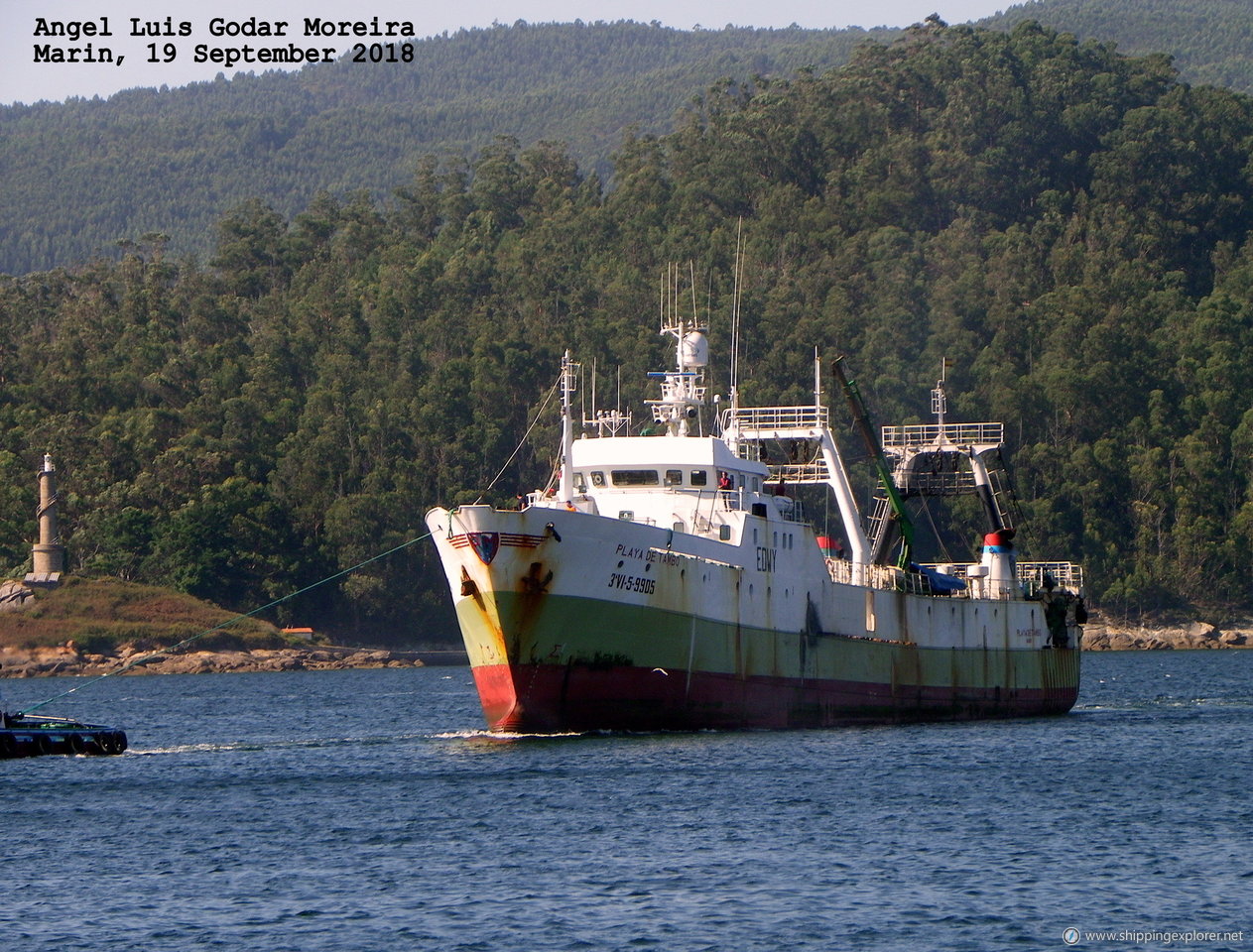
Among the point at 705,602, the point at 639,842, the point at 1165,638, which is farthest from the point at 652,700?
the point at 1165,638

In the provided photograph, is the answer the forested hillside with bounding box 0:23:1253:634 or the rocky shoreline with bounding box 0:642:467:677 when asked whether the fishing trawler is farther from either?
the forested hillside with bounding box 0:23:1253:634

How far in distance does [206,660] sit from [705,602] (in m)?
70.2

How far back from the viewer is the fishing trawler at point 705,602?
43688mm

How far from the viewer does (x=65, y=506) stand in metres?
127

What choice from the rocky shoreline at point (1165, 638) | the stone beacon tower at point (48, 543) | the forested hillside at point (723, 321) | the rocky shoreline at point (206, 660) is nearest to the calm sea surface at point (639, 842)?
the rocky shoreline at point (206, 660)

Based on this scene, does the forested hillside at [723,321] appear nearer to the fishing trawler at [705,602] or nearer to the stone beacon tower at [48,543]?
the stone beacon tower at [48,543]

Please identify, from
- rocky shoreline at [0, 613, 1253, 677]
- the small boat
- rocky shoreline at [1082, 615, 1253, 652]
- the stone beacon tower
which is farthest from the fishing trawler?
the stone beacon tower

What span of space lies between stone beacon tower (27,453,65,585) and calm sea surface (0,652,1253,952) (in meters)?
64.7

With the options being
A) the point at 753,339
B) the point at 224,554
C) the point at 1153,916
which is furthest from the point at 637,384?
the point at 1153,916

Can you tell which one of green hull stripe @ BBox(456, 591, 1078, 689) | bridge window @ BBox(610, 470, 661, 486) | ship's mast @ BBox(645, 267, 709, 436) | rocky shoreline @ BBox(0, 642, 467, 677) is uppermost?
ship's mast @ BBox(645, 267, 709, 436)

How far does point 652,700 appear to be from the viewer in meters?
45.2

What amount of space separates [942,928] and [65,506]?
108 m

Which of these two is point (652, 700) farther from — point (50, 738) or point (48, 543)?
point (48, 543)

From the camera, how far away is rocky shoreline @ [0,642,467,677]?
106 meters
